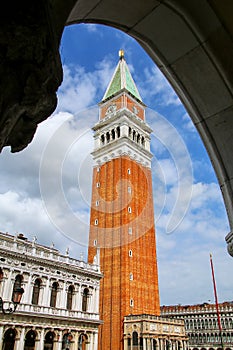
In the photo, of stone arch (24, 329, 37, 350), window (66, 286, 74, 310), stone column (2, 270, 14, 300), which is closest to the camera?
stone column (2, 270, 14, 300)

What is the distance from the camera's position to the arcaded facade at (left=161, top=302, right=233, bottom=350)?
176 feet

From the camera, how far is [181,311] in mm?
62688

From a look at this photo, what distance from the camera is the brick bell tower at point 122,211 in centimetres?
3784

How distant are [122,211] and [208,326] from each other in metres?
30.9

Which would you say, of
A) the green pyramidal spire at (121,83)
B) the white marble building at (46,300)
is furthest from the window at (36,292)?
the green pyramidal spire at (121,83)

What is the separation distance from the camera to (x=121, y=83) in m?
52.5

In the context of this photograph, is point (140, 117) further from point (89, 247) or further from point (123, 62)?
point (89, 247)

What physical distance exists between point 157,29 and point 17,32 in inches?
78.2

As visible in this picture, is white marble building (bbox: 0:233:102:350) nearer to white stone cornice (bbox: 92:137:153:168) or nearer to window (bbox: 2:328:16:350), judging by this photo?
window (bbox: 2:328:16:350)

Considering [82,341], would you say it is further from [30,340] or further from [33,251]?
[33,251]

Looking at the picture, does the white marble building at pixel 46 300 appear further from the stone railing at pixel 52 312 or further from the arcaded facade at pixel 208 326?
the arcaded facade at pixel 208 326

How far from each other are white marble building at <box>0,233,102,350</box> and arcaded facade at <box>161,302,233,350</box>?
33838 millimetres

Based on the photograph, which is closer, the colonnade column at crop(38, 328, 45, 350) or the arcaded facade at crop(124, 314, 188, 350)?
the colonnade column at crop(38, 328, 45, 350)

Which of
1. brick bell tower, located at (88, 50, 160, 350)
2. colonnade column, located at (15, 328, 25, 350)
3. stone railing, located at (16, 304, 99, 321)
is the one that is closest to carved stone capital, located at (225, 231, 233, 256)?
stone railing, located at (16, 304, 99, 321)
